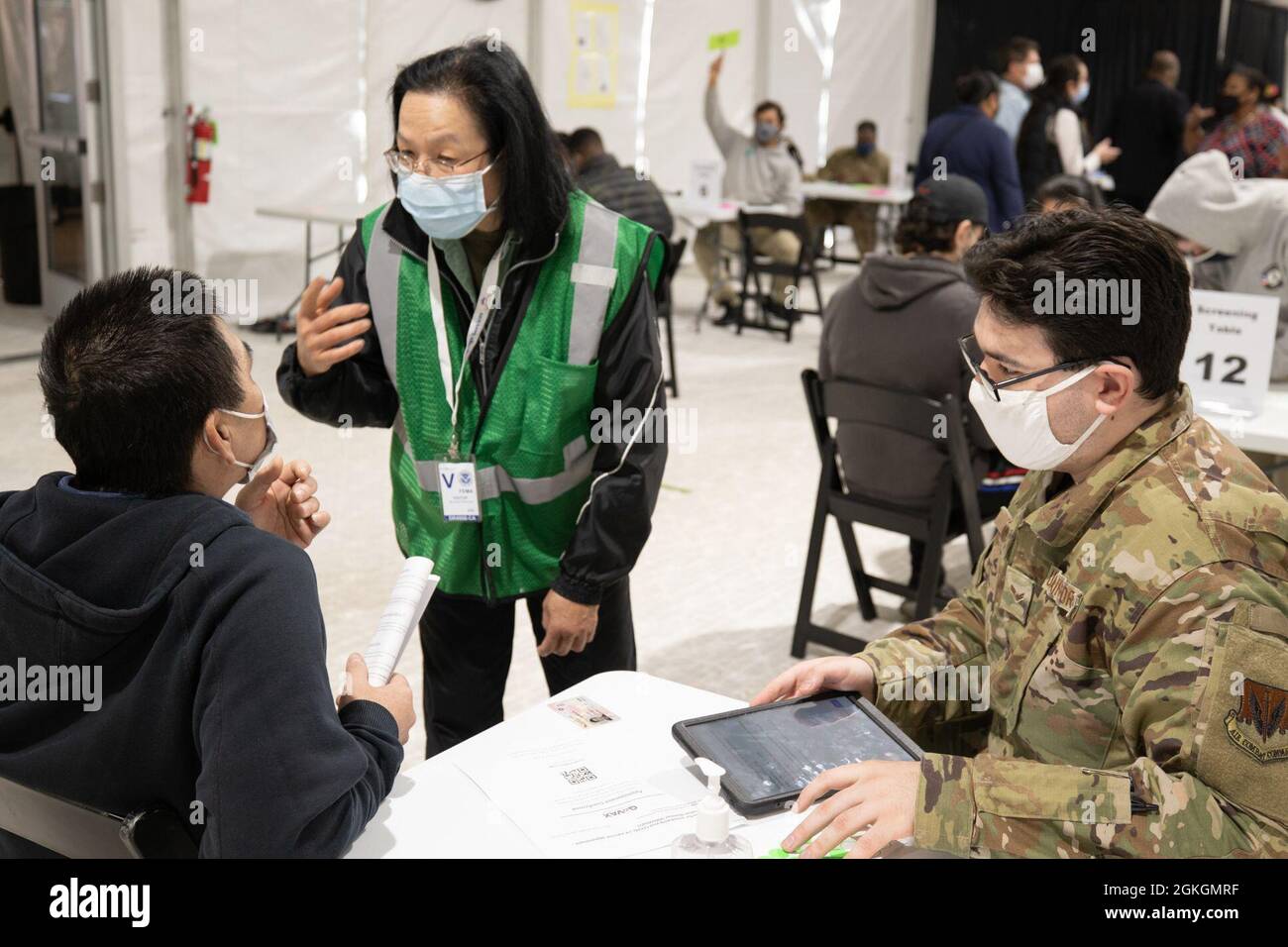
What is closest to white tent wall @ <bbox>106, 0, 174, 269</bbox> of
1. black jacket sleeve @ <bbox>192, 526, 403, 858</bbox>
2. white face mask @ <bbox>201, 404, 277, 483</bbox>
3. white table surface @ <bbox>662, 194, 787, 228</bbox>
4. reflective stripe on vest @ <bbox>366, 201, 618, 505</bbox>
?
white table surface @ <bbox>662, 194, 787, 228</bbox>

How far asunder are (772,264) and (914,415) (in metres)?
5.32

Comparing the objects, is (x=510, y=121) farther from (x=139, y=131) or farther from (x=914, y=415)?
(x=139, y=131)

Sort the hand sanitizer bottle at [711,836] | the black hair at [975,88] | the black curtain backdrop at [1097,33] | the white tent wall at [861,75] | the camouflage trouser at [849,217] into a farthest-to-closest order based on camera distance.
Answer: the black curtain backdrop at [1097,33]
the white tent wall at [861,75]
the camouflage trouser at [849,217]
the black hair at [975,88]
the hand sanitizer bottle at [711,836]

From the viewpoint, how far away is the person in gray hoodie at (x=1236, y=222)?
3549mm

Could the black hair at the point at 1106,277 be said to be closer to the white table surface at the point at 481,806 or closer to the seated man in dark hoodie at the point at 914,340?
the white table surface at the point at 481,806

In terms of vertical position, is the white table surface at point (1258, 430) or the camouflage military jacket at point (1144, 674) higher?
the camouflage military jacket at point (1144, 674)

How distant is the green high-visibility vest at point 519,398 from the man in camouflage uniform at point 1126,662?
0.73m

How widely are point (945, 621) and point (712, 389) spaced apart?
5.38 m

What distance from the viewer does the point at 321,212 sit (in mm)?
7742

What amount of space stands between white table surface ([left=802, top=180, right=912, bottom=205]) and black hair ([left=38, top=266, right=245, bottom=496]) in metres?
8.44

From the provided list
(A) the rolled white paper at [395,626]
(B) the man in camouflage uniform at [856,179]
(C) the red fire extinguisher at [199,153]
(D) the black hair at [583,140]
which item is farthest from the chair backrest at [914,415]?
(B) the man in camouflage uniform at [856,179]

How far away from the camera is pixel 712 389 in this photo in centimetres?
706

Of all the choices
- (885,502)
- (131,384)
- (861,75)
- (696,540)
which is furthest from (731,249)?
(131,384)

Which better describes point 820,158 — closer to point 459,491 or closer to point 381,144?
point 381,144
